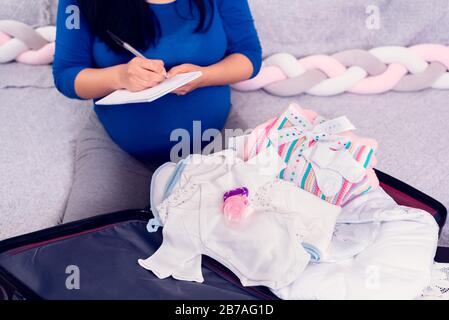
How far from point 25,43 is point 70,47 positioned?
0.40 metres

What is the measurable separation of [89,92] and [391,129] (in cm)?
65

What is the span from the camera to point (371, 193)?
31.1 inches

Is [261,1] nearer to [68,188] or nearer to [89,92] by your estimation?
[89,92]

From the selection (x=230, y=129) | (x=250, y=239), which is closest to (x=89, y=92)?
(x=230, y=129)

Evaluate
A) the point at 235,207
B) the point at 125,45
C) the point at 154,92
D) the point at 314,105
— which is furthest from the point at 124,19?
the point at 314,105

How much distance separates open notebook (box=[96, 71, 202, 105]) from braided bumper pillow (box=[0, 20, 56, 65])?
1.61ft

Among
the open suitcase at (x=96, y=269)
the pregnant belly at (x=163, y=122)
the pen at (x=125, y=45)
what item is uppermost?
the pen at (x=125, y=45)

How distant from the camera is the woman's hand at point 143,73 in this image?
0.79 m

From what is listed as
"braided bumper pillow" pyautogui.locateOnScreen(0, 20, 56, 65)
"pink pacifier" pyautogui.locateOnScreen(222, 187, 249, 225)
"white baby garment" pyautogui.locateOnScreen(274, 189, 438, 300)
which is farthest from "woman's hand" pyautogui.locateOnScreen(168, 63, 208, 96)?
"braided bumper pillow" pyautogui.locateOnScreen(0, 20, 56, 65)

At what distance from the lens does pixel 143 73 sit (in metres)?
0.79

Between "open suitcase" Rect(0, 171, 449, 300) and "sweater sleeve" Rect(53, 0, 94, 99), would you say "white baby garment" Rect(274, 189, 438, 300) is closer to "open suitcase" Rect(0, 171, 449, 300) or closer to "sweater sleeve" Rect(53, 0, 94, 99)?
"open suitcase" Rect(0, 171, 449, 300)

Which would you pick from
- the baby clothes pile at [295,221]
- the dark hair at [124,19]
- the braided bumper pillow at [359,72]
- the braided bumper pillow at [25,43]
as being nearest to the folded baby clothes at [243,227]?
the baby clothes pile at [295,221]

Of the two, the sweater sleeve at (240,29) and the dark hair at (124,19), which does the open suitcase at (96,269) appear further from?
the sweater sleeve at (240,29)

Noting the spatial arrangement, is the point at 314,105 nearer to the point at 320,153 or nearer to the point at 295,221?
the point at 320,153
